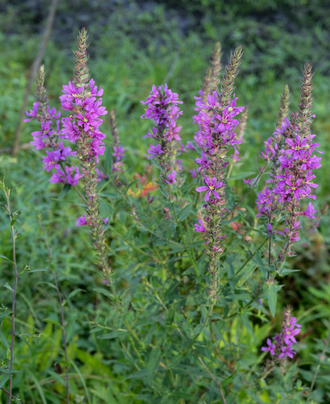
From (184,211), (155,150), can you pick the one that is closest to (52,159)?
(155,150)

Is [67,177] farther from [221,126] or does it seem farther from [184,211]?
[221,126]

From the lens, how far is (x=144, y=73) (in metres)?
7.30

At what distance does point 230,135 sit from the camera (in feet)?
5.30

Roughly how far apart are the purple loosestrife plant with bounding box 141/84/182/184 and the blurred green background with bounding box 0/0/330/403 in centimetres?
189

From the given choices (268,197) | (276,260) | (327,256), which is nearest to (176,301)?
(276,260)

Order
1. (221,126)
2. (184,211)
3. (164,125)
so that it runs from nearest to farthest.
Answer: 1. (221,126)
2. (164,125)
3. (184,211)

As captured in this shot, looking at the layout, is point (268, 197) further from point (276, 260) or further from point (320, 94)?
point (320, 94)

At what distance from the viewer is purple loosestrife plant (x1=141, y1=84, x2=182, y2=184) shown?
1741 mm

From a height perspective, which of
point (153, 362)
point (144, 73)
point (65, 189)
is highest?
point (144, 73)

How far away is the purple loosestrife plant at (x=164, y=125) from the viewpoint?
1741mm

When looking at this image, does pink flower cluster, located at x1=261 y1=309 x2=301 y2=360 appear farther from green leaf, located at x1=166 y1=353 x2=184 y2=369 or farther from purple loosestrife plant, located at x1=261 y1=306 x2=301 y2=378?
green leaf, located at x1=166 y1=353 x2=184 y2=369

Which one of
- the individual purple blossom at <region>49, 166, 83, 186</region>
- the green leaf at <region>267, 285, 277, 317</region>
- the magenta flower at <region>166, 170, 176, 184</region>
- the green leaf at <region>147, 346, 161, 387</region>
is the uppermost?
the magenta flower at <region>166, 170, 176, 184</region>

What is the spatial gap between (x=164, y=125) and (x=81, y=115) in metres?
0.40

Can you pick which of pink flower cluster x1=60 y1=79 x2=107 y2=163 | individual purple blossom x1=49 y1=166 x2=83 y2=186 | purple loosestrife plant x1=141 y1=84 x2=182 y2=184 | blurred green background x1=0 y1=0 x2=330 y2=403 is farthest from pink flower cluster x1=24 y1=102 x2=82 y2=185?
blurred green background x1=0 y1=0 x2=330 y2=403
